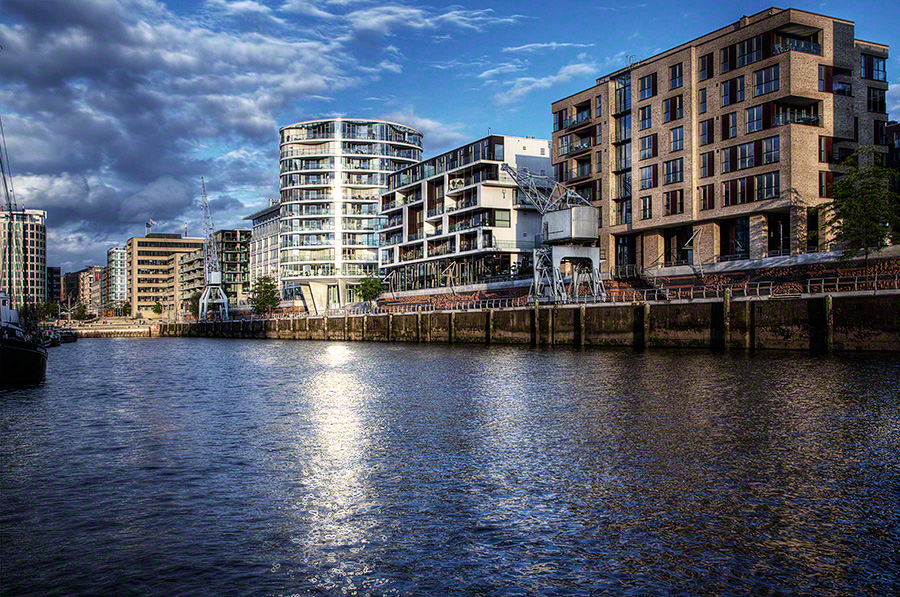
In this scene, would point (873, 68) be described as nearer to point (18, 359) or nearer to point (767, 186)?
point (767, 186)

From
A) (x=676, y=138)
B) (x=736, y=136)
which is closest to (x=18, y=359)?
(x=736, y=136)

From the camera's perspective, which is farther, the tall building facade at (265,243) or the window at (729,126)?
the tall building facade at (265,243)

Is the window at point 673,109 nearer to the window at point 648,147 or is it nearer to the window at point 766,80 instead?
the window at point 648,147

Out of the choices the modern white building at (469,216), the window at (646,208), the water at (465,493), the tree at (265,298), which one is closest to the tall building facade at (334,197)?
the tree at (265,298)

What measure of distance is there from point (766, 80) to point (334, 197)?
268 ft

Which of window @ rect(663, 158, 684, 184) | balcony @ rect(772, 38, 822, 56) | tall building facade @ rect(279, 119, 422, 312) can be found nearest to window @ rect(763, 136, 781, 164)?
balcony @ rect(772, 38, 822, 56)

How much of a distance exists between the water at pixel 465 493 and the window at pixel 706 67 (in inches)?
1752

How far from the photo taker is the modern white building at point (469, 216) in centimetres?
9225

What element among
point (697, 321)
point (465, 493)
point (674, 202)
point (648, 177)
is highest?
point (648, 177)

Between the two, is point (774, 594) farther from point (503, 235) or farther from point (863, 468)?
point (503, 235)

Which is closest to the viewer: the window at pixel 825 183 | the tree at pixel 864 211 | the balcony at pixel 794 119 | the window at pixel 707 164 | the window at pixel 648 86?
the tree at pixel 864 211

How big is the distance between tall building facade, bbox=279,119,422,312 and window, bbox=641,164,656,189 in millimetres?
63857

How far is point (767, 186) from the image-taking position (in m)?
60.3

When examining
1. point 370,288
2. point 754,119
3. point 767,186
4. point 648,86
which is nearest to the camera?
point 767,186
